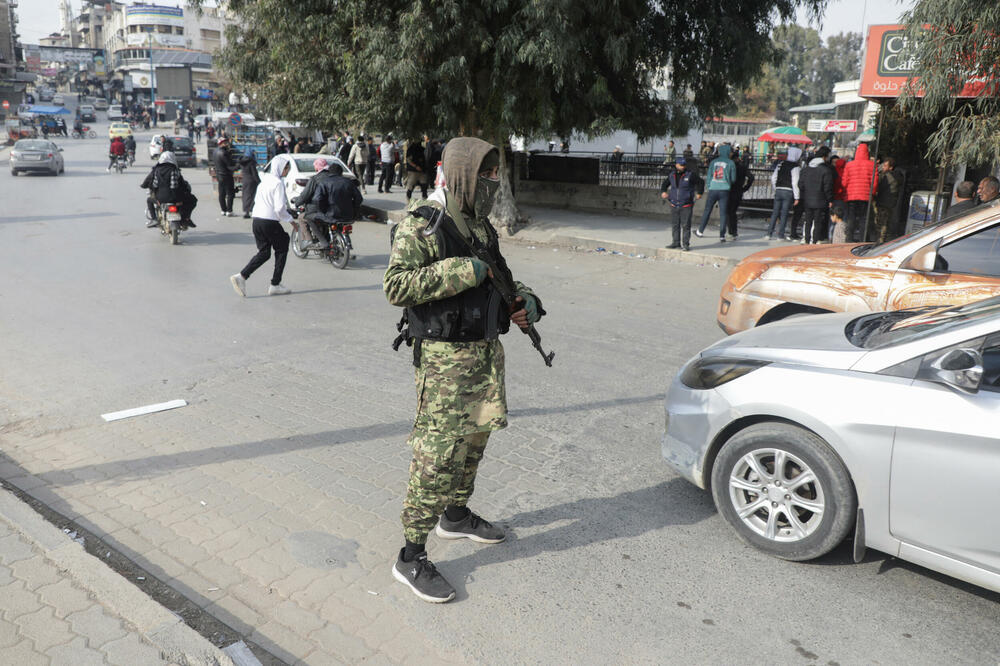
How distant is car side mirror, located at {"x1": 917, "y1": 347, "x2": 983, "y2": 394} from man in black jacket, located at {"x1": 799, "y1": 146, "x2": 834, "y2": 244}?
A: 34.1 feet

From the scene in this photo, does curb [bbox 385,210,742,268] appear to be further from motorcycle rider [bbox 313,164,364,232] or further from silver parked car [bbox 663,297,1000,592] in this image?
silver parked car [bbox 663,297,1000,592]

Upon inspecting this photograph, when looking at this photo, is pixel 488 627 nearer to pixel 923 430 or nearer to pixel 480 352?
pixel 480 352

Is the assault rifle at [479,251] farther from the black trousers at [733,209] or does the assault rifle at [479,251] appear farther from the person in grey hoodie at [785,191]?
the black trousers at [733,209]

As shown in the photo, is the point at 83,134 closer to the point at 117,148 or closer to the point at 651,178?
the point at 117,148

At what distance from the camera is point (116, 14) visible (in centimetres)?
13088

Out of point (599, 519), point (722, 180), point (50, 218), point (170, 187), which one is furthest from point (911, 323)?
point (50, 218)

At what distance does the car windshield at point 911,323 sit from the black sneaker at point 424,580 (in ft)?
7.11

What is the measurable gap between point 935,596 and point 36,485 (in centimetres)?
469

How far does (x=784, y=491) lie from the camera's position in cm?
358

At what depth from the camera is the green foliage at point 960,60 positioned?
8891 mm

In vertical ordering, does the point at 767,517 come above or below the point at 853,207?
below

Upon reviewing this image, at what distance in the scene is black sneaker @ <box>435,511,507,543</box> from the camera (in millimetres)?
3787

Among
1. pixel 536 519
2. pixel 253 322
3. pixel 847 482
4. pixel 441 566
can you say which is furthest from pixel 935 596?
pixel 253 322

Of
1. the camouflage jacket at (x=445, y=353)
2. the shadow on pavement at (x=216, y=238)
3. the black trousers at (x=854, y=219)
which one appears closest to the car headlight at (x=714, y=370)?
the camouflage jacket at (x=445, y=353)
